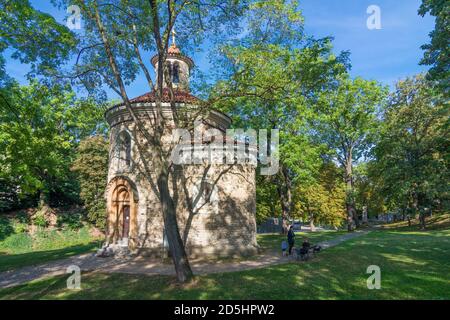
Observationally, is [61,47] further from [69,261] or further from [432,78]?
[432,78]

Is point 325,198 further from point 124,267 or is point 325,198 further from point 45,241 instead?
point 45,241

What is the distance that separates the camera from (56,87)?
42.5 feet

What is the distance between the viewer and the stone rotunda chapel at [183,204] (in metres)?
16.2

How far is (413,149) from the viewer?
31.7 meters

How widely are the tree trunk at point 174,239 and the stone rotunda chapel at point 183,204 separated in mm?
4295

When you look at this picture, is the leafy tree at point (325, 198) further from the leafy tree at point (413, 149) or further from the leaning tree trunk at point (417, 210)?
the leaning tree trunk at point (417, 210)

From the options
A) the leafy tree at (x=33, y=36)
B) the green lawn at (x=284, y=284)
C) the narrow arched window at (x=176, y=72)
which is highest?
the narrow arched window at (x=176, y=72)

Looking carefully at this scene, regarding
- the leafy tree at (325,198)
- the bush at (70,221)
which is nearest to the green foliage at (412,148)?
the leafy tree at (325,198)

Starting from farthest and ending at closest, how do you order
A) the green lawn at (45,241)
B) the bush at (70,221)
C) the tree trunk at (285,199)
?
the bush at (70,221), the tree trunk at (285,199), the green lawn at (45,241)

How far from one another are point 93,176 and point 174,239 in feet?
77.7

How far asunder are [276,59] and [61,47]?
58.5 feet

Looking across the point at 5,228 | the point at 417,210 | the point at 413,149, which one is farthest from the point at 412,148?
the point at 5,228
